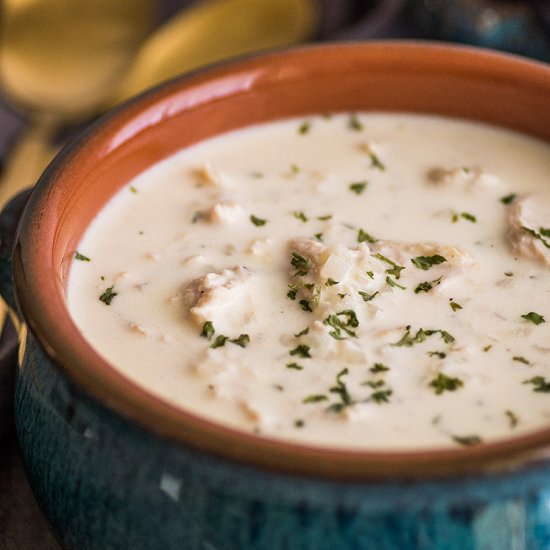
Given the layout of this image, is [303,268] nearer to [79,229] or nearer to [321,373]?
[321,373]

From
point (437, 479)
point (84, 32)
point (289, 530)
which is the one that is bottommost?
point (84, 32)

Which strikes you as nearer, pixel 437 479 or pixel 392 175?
pixel 437 479

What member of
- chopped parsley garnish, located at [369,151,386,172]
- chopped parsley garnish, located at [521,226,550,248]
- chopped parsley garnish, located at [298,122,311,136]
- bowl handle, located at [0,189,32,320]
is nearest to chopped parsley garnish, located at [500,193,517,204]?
chopped parsley garnish, located at [521,226,550,248]

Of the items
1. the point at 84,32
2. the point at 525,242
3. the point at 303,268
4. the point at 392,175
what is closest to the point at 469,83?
the point at 392,175

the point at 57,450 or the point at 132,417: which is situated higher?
the point at 132,417

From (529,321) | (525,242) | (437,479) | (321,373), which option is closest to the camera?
(437,479)

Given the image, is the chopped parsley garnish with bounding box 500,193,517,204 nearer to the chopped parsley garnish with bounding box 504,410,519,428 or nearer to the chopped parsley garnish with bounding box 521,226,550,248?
the chopped parsley garnish with bounding box 521,226,550,248
